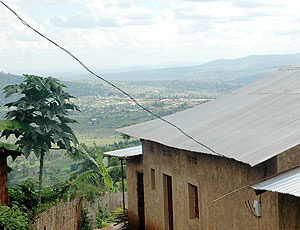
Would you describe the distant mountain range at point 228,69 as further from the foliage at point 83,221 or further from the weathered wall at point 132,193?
the foliage at point 83,221

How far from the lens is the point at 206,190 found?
8.95 metres

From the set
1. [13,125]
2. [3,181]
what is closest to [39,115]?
[13,125]

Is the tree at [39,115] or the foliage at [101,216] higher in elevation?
the tree at [39,115]

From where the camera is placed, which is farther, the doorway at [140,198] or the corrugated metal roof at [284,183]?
the doorway at [140,198]

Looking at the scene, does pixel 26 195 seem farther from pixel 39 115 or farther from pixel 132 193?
pixel 132 193

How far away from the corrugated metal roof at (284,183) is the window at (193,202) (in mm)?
3535

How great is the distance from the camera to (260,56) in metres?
141

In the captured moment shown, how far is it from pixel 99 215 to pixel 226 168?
866 cm

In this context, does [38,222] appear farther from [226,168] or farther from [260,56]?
[260,56]

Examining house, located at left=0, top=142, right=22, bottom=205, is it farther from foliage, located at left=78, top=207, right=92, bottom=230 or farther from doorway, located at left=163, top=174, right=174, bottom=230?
doorway, located at left=163, top=174, right=174, bottom=230

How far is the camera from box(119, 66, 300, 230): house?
6.83 m

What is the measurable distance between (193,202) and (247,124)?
8.09 ft

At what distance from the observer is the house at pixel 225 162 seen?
6.83m

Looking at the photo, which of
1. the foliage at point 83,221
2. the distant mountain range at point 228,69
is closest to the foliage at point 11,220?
the foliage at point 83,221
